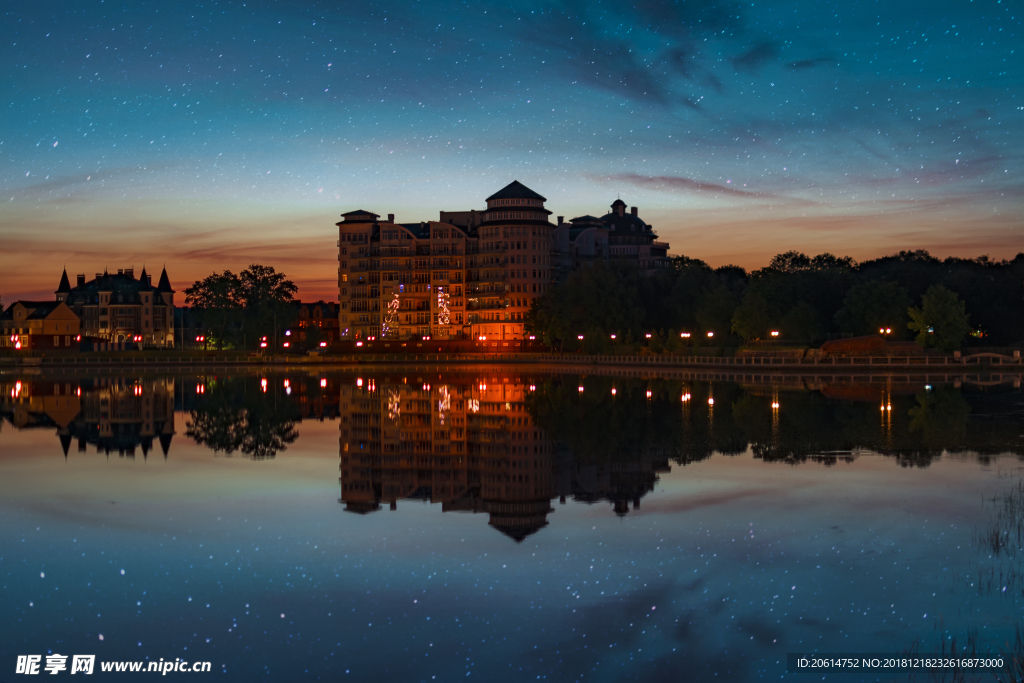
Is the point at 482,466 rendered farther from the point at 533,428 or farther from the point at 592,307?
the point at 592,307

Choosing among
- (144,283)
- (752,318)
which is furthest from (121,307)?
(752,318)

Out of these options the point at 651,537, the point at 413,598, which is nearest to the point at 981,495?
the point at 651,537

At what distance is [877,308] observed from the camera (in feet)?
368

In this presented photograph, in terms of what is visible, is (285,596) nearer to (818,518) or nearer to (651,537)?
(651,537)

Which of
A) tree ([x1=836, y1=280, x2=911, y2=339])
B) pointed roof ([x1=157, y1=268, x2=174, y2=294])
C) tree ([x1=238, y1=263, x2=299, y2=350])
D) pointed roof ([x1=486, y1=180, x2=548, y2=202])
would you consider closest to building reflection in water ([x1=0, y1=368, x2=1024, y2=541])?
tree ([x1=836, y1=280, x2=911, y2=339])

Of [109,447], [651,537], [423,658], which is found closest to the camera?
[423,658]

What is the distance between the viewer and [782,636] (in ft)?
40.9

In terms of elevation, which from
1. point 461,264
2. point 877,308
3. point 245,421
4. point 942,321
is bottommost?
point 245,421

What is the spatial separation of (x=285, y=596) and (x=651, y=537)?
7206 millimetres

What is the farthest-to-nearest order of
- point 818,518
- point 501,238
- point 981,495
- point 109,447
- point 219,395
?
point 501,238 → point 219,395 → point 109,447 → point 981,495 → point 818,518

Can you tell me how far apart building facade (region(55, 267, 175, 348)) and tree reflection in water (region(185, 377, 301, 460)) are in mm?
115636

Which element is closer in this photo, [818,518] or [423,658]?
[423,658]

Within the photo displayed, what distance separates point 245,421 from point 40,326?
140359mm

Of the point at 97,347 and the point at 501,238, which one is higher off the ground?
the point at 501,238
